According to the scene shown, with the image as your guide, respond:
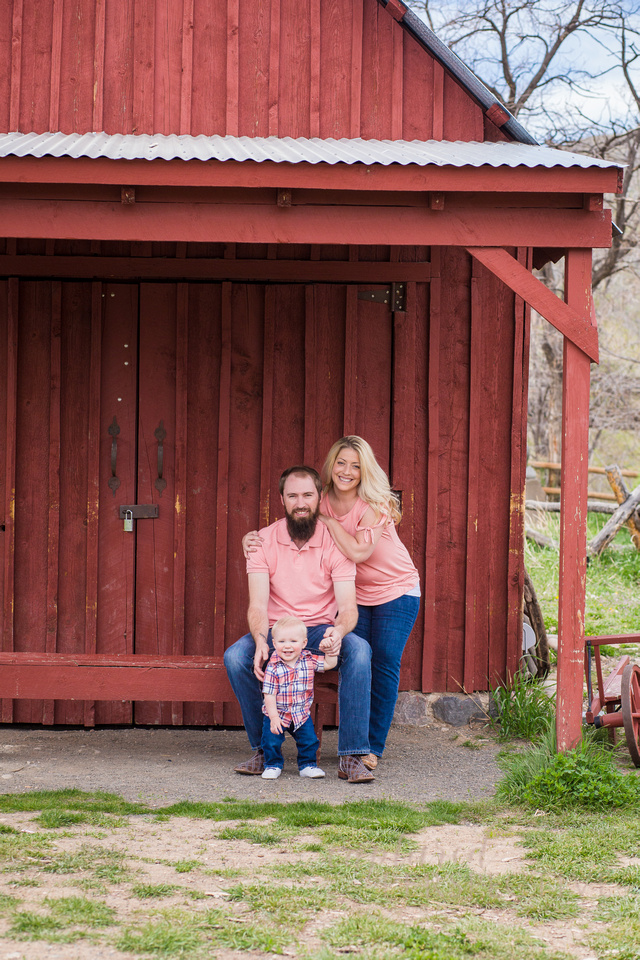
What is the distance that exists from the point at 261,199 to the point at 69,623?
9.40 feet

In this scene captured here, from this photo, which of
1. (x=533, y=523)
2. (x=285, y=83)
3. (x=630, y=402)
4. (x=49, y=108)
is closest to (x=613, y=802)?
(x=285, y=83)

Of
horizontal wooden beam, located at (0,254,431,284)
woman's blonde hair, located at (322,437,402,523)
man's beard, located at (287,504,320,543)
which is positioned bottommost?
man's beard, located at (287,504,320,543)

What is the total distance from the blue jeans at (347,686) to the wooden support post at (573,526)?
3.16ft

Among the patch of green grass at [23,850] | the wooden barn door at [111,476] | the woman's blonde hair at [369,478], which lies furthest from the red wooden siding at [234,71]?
the patch of green grass at [23,850]

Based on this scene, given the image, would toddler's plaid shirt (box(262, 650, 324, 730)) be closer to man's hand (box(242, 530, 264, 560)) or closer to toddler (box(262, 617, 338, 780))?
toddler (box(262, 617, 338, 780))

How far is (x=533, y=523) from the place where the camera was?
12836 mm

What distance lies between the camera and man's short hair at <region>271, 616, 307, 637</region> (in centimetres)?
452

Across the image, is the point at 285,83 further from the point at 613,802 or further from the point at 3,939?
the point at 3,939

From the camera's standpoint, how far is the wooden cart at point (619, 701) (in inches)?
183

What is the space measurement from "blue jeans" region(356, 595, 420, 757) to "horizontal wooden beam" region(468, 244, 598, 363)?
1.63 m

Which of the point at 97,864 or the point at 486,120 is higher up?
the point at 486,120

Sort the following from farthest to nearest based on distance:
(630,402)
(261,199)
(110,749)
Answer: (630,402) → (110,749) → (261,199)

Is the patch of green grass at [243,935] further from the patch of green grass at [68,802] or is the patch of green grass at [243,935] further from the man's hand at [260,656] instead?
the man's hand at [260,656]

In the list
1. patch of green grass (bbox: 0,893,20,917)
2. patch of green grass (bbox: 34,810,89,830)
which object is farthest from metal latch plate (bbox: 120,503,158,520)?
patch of green grass (bbox: 0,893,20,917)
